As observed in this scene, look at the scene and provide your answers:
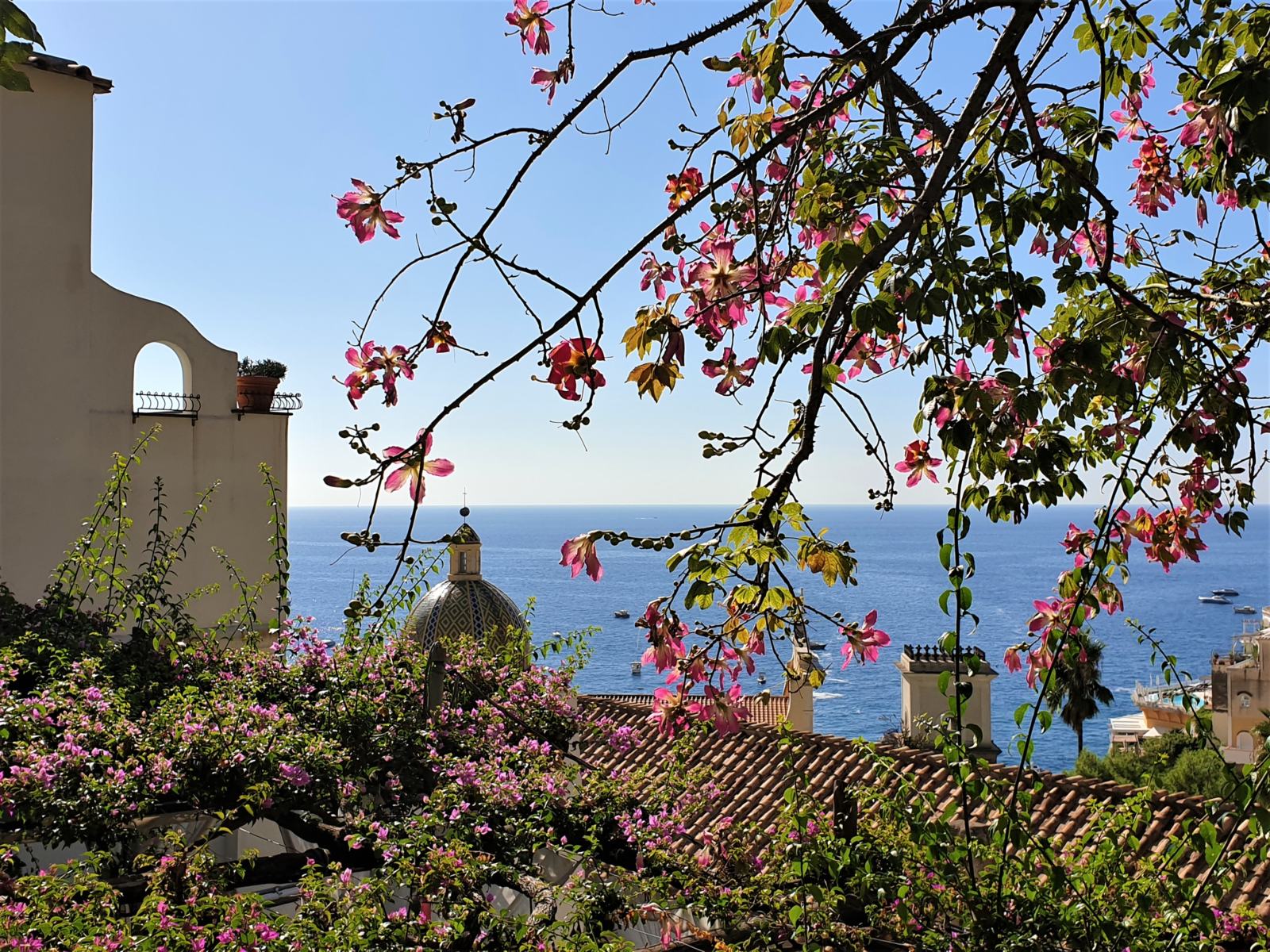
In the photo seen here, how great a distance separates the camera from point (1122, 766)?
26.2 meters

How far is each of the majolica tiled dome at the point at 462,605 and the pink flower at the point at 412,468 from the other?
32.1 feet

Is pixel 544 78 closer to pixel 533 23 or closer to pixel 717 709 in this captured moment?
pixel 533 23

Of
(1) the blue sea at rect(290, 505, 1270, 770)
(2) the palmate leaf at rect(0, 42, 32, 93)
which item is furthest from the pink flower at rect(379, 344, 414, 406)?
(1) the blue sea at rect(290, 505, 1270, 770)

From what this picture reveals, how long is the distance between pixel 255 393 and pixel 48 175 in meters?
2.83

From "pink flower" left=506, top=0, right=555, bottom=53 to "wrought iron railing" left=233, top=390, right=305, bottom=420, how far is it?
962 cm

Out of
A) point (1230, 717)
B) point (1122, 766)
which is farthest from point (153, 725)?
point (1230, 717)

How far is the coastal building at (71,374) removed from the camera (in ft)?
32.1

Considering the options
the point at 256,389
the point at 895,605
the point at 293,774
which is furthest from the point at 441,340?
the point at 895,605

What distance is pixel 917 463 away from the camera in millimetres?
2477

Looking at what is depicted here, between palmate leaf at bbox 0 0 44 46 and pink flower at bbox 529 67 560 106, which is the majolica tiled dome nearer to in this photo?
pink flower at bbox 529 67 560 106

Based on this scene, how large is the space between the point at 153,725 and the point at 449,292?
10.3 feet

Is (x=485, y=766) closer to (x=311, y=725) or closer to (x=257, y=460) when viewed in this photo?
(x=311, y=725)

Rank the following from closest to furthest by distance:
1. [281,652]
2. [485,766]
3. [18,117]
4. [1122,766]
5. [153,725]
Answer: [153,725]
[485,766]
[281,652]
[18,117]
[1122,766]

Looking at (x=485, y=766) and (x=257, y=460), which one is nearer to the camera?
(x=485, y=766)
